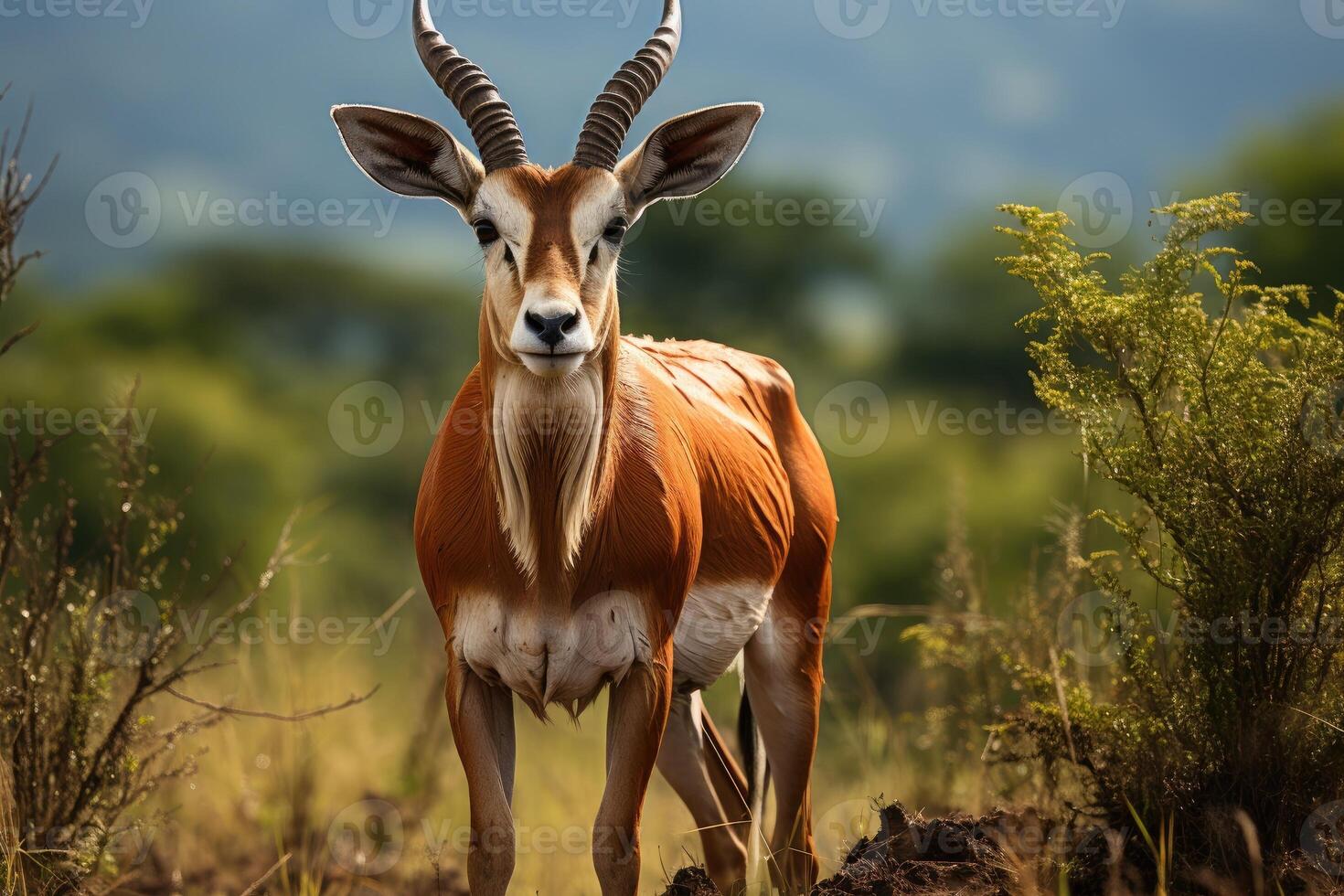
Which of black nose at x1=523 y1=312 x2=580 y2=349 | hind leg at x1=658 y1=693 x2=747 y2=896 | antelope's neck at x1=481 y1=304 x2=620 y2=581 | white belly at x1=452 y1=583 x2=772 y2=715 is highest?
black nose at x1=523 y1=312 x2=580 y2=349

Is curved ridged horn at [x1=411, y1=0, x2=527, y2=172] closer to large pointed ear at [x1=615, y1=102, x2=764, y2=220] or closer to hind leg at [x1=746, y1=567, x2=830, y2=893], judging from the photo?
large pointed ear at [x1=615, y1=102, x2=764, y2=220]

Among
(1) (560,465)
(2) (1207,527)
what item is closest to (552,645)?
(1) (560,465)

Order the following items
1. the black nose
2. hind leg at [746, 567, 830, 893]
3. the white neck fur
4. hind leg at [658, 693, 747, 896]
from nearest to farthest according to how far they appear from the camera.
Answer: the black nose
the white neck fur
hind leg at [746, 567, 830, 893]
hind leg at [658, 693, 747, 896]

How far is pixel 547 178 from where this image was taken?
519 cm

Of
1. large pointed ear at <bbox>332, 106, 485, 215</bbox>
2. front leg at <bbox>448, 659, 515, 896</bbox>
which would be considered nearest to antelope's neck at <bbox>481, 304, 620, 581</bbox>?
front leg at <bbox>448, 659, 515, 896</bbox>

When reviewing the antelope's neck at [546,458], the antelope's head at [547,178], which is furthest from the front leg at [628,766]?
the antelope's head at [547,178]

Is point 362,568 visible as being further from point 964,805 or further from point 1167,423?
point 1167,423

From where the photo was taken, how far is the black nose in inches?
183

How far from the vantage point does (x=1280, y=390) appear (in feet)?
18.3

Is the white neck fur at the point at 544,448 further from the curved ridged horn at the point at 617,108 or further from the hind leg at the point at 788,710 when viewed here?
the hind leg at the point at 788,710

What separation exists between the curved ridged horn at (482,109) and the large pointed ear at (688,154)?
0.42 m

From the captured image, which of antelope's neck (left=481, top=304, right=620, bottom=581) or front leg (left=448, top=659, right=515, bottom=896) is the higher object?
antelope's neck (left=481, top=304, right=620, bottom=581)

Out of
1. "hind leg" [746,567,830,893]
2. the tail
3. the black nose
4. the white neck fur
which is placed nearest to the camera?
the black nose

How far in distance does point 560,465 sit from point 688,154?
1.42 meters
